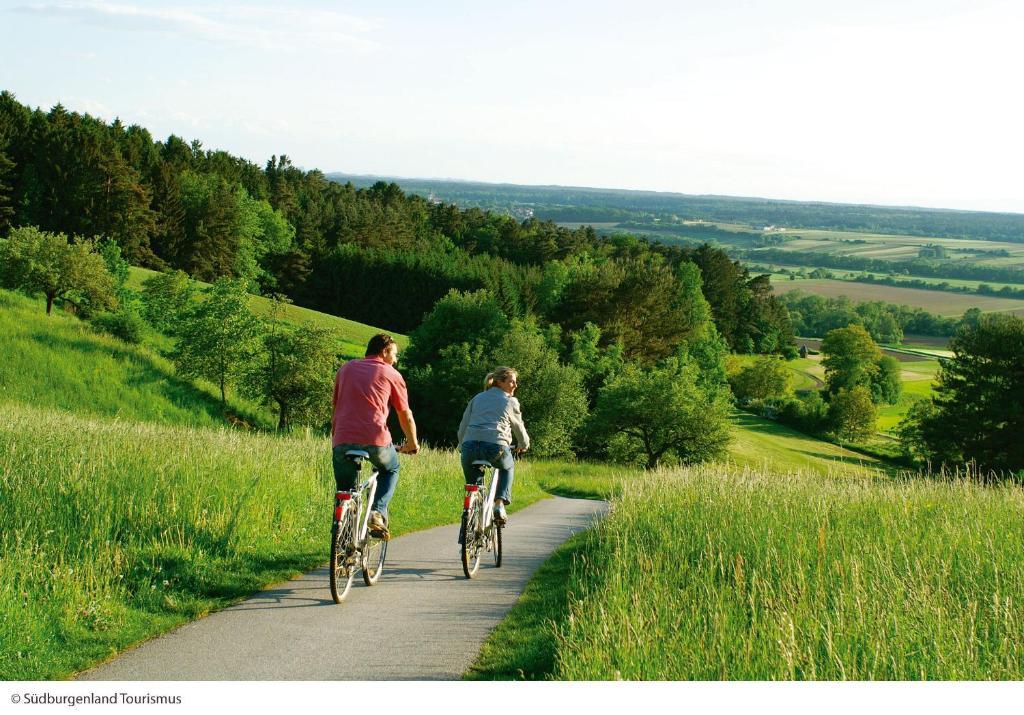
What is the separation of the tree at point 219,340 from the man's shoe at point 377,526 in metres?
36.0

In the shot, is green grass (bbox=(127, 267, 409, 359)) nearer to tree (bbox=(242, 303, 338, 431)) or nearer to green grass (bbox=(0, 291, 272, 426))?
tree (bbox=(242, 303, 338, 431))

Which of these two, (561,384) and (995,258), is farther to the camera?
(995,258)

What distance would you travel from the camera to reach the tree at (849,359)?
10312 centimetres

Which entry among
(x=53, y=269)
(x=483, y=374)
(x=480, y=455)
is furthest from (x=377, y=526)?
(x=483, y=374)

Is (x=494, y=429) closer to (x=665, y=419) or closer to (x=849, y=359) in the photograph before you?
(x=665, y=419)

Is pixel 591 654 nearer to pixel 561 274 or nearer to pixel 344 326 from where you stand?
pixel 344 326

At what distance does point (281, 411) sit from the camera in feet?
145

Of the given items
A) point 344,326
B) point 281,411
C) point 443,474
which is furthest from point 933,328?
point 443,474

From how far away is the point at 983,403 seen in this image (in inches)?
1989

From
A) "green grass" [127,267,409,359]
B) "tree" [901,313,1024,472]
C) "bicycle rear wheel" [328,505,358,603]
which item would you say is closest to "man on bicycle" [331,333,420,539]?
"bicycle rear wheel" [328,505,358,603]

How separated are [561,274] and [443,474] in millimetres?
88168

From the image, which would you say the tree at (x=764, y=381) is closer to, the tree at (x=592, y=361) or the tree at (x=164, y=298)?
the tree at (x=592, y=361)

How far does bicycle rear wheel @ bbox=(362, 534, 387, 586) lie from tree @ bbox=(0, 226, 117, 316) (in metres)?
42.1

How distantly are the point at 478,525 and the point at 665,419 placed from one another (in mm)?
44332
